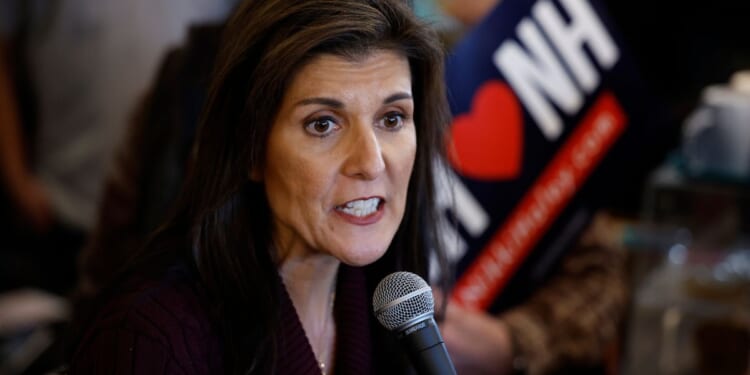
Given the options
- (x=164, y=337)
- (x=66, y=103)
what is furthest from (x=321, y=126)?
(x=66, y=103)

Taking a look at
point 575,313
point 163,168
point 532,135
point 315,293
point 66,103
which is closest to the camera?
point 315,293

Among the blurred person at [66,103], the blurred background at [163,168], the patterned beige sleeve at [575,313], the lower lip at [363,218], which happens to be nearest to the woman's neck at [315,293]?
the lower lip at [363,218]

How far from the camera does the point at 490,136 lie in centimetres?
162

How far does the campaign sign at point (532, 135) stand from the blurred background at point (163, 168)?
6cm

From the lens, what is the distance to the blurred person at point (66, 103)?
2.27 metres

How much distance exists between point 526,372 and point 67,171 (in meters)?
1.21

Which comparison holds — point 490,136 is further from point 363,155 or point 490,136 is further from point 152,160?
point 363,155

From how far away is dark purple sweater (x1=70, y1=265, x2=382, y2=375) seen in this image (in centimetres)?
96

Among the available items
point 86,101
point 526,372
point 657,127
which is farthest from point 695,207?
point 86,101

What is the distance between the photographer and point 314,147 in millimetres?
978

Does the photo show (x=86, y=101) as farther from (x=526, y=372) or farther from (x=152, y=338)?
(x=152, y=338)

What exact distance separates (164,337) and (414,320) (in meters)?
0.26

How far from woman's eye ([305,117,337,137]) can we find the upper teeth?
0.07 meters

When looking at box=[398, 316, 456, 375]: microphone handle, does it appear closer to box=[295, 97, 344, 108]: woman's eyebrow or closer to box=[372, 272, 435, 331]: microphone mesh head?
box=[372, 272, 435, 331]: microphone mesh head
